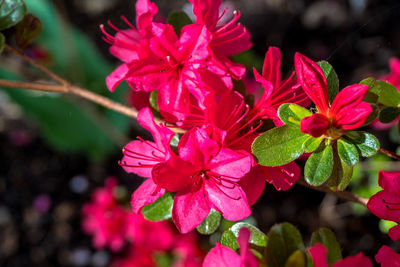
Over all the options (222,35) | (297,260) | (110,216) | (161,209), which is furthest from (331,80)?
(110,216)

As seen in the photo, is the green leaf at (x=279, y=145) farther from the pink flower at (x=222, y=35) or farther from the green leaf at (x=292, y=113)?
the pink flower at (x=222, y=35)

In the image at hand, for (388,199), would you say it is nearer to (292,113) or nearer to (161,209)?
(292,113)

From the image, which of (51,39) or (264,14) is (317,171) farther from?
(264,14)

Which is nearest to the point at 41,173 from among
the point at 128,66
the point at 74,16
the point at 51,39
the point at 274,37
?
the point at 51,39

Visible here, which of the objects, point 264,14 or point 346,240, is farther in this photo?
point 264,14

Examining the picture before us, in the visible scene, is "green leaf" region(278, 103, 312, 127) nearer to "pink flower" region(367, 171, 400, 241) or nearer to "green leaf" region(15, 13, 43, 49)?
"pink flower" region(367, 171, 400, 241)

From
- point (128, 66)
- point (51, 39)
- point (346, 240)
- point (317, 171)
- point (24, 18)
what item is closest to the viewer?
point (317, 171)
